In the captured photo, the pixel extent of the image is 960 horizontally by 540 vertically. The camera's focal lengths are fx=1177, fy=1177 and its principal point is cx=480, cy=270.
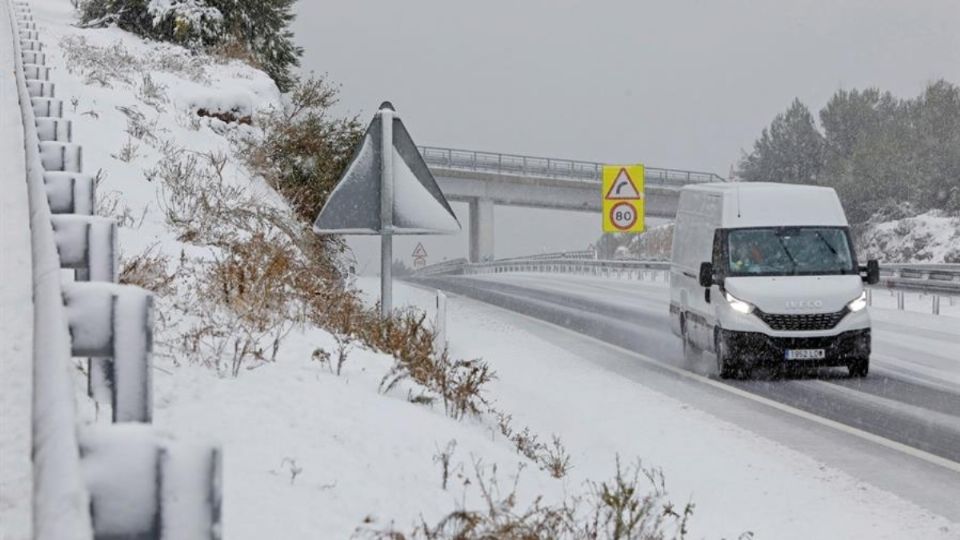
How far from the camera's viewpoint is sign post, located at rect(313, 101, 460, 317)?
35.3ft

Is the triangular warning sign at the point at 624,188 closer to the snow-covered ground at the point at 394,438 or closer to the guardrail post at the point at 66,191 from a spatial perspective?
the snow-covered ground at the point at 394,438

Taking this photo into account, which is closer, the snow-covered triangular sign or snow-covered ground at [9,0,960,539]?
snow-covered ground at [9,0,960,539]

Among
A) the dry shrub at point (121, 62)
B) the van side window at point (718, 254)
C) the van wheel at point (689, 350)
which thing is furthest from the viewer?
the dry shrub at point (121, 62)

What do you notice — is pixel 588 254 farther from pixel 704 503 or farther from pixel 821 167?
pixel 704 503

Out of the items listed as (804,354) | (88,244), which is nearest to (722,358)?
(804,354)

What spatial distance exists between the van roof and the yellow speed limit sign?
14.7 meters

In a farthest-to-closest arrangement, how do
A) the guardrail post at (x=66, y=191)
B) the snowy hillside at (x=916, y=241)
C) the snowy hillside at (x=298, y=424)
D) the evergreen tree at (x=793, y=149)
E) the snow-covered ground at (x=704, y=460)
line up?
1. the evergreen tree at (x=793, y=149)
2. the snowy hillside at (x=916, y=241)
3. the snow-covered ground at (x=704, y=460)
4. the guardrail post at (x=66, y=191)
5. the snowy hillside at (x=298, y=424)

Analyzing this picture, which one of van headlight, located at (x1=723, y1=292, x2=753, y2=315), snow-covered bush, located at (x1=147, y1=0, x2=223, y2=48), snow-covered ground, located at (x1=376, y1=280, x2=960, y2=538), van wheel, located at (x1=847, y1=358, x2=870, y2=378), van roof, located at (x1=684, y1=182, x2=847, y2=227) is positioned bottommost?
snow-covered ground, located at (x1=376, y1=280, x2=960, y2=538)

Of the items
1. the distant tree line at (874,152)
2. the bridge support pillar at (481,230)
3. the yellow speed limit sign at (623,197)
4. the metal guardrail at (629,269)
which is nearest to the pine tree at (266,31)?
the yellow speed limit sign at (623,197)

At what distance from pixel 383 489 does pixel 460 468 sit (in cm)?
83

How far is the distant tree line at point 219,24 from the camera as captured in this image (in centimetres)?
2997

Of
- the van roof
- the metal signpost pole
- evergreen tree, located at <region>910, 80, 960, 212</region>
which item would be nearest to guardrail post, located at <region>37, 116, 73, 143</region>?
the metal signpost pole

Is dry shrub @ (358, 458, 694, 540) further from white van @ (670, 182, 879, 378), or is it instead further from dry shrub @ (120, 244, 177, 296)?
white van @ (670, 182, 879, 378)

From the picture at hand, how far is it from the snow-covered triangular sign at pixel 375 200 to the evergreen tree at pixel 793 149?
88042 mm
